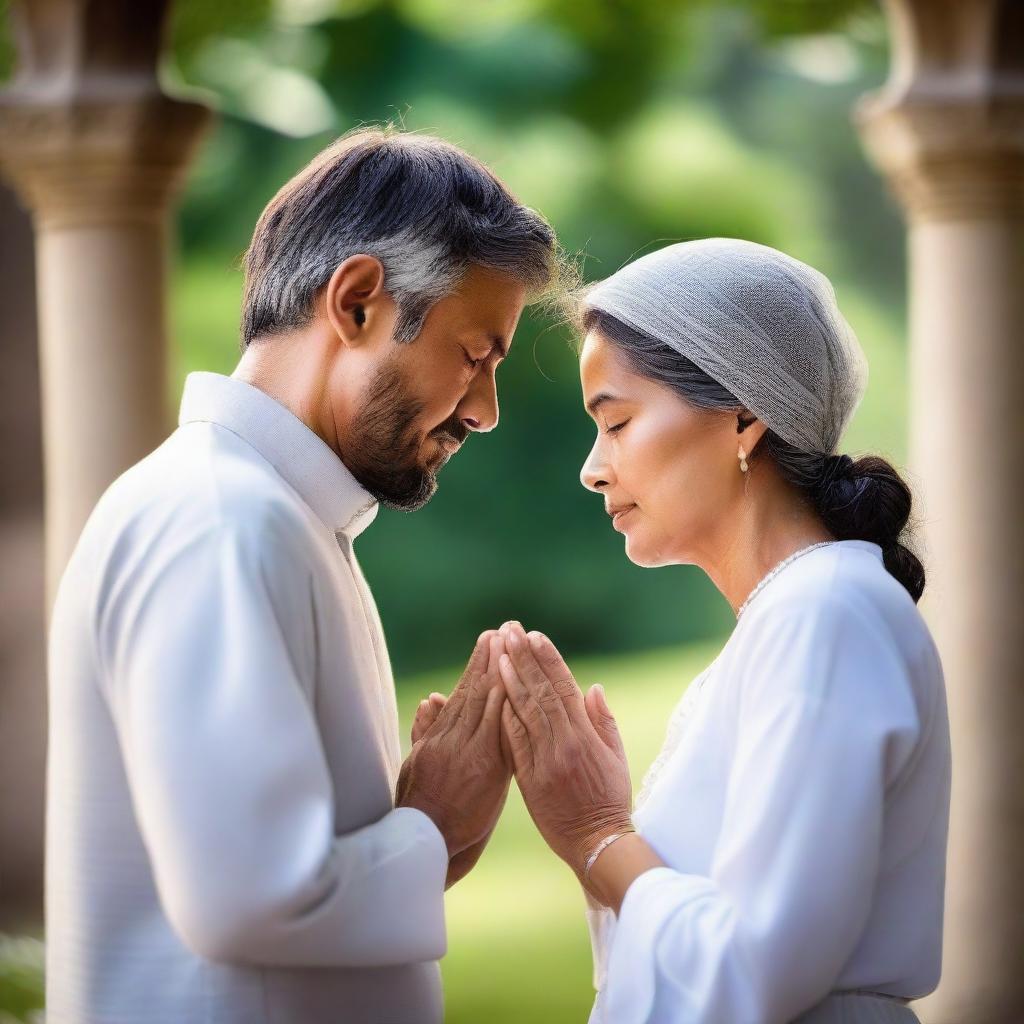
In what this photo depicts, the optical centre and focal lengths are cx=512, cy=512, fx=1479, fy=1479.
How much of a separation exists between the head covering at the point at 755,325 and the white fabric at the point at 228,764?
0.59 m

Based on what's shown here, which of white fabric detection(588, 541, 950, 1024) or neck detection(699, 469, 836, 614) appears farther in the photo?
neck detection(699, 469, 836, 614)

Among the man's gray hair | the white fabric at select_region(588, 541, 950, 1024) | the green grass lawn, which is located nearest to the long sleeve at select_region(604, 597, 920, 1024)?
the white fabric at select_region(588, 541, 950, 1024)

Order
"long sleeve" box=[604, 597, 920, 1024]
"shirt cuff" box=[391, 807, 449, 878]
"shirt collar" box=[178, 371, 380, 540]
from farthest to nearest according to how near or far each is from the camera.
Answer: "shirt collar" box=[178, 371, 380, 540]
"shirt cuff" box=[391, 807, 449, 878]
"long sleeve" box=[604, 597, 920, 1024]

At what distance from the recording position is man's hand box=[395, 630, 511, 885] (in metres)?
2.48

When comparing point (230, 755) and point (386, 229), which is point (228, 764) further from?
point (386, 229)

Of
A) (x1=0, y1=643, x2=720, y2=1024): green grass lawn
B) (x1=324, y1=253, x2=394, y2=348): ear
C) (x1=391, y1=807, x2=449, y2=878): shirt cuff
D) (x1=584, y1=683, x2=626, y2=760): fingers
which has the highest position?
(x1=324, y1=253, x2=394, y2=348): ear

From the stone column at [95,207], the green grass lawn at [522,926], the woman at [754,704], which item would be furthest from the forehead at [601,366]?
the green grass lawn at [522,926]

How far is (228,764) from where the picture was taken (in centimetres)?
191

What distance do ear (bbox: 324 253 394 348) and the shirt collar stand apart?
0.55 ft

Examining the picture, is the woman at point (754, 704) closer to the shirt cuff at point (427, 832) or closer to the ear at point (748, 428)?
the ear at point (748, 428)

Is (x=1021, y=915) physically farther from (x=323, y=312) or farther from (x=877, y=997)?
(x=323, y=312)

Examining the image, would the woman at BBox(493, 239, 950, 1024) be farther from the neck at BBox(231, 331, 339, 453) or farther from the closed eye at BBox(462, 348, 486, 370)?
the neck at BBox(231, 331, 339, 453)

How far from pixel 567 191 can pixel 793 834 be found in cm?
1085

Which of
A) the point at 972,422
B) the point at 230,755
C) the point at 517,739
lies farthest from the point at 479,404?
the point at 972,422
